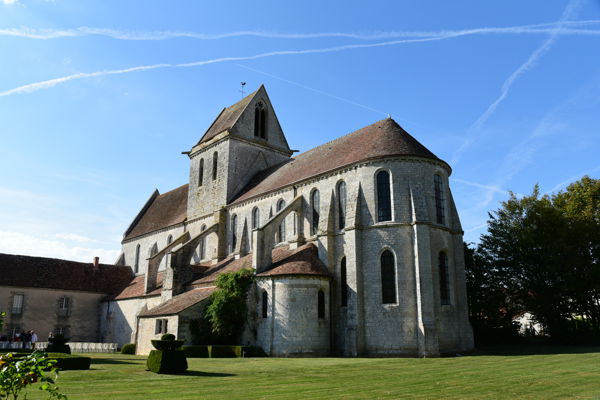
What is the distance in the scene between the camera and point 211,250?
41.5 m

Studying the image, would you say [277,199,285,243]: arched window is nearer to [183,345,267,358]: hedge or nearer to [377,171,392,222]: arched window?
[377,171,392,222]: arched window

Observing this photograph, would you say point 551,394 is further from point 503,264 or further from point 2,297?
point 2,297

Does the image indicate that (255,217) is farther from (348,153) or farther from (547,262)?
(547,262)

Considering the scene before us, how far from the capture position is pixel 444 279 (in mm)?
29766

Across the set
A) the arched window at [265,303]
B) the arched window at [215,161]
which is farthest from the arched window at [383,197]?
the arched window at [215,161]

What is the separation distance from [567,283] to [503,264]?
4.55 m

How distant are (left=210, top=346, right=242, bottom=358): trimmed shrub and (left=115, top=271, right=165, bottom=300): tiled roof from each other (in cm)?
1390

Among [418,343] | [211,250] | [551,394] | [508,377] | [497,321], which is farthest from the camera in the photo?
[211,250]

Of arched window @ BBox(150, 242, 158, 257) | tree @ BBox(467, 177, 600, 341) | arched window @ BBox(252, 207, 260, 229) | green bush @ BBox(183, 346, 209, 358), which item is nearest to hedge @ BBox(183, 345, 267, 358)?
green bush @ BBox(183, 346, 209, 358)

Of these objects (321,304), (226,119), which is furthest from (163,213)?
(321,304)

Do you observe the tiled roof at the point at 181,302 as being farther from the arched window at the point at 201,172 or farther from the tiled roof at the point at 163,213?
the arched window at the point at 201,172

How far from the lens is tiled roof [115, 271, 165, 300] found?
4166cm

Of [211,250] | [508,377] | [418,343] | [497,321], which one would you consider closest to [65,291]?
[211,250]

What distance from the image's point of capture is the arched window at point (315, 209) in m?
32.7
